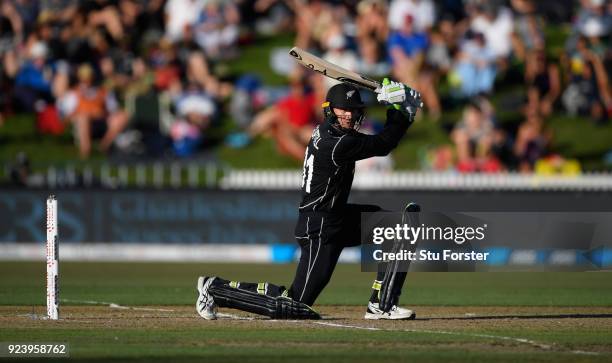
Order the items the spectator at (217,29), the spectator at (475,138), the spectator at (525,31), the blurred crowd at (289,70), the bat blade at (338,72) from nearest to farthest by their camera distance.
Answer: the bat blade at (338,72)
the spectator at (475,138)
the blurred crowd at (289,70)
the spectator at (525,31)
the spectator at (217,29)

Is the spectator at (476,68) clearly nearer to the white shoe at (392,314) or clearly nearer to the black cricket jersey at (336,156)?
the white shoe at (392,314)

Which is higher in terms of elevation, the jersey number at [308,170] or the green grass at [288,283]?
the jersey number at [308,170]

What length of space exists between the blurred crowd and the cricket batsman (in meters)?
10.0

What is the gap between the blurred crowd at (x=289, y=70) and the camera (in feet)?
67.7

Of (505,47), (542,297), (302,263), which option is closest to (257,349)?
Answer: (302,263)

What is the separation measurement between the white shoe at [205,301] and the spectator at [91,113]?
11.6 m

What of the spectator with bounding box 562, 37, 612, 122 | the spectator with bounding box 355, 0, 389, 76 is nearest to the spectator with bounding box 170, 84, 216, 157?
the spectator with bounding box 355, 0, 389, 76

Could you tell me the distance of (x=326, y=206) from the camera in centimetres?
972

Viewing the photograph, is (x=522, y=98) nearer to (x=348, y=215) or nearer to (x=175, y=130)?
(x=175, y=130)

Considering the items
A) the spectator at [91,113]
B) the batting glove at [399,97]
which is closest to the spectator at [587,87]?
the spectator at [91,113]

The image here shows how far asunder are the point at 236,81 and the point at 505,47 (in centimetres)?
490

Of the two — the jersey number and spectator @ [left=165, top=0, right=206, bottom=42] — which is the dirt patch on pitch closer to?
the jersey number

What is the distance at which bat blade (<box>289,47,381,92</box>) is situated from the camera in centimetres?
1004

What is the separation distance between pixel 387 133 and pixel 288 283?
5.39 meters
